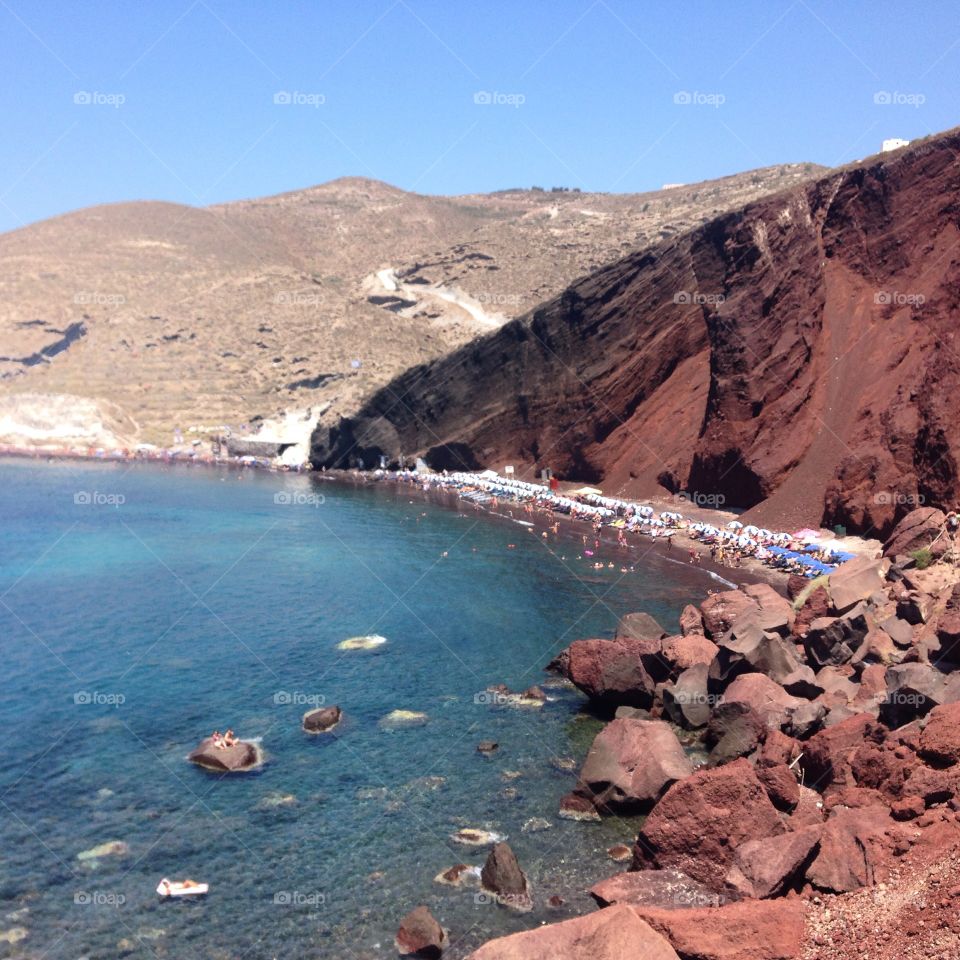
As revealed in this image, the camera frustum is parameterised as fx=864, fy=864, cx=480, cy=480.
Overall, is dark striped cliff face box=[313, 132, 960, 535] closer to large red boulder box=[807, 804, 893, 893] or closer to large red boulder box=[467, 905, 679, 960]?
large red boulder box=[807, 804, 893, 893]

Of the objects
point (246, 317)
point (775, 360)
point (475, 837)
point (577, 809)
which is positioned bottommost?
point (475, 837)

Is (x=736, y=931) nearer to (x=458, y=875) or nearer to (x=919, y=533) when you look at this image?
(x=458, y=875)

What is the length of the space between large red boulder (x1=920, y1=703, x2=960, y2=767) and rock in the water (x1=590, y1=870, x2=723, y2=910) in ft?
18.8

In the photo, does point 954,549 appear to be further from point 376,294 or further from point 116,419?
point 376,294

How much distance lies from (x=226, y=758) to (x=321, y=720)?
3855 millimetres

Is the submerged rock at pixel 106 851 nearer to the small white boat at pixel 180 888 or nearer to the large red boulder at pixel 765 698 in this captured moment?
the small white boat at pixel 180 888

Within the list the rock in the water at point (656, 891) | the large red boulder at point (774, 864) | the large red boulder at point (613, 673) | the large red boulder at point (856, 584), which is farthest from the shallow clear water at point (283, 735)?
the large red boulder at point (856, 584)

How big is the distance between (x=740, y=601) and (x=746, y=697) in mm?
6996

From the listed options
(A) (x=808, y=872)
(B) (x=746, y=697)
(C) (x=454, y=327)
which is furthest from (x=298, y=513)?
(C) (x=454, y=327)

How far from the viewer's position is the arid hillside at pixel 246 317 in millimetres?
126312

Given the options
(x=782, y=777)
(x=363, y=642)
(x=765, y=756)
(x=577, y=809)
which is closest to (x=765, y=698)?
(x=765, y=756)

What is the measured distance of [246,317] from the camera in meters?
154

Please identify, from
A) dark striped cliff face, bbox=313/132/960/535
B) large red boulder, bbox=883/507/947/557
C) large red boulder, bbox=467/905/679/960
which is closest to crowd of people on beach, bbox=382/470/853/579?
dark striped cliff face, bbox=313/132/960/535

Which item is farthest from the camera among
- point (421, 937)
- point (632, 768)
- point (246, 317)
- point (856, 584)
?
point (246, 317)
